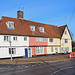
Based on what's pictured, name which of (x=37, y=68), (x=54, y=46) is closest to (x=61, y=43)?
(x=54, y=46)

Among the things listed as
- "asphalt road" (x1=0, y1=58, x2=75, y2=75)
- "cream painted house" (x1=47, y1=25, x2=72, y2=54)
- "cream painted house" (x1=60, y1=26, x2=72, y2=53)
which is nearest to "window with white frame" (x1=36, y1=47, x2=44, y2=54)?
"cream painted house" (x1=47, y1=25, x2=72, y2=54)

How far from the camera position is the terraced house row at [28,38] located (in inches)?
902

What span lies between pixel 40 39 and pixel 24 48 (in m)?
5.26

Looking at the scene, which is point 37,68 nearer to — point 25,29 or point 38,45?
point 38,45

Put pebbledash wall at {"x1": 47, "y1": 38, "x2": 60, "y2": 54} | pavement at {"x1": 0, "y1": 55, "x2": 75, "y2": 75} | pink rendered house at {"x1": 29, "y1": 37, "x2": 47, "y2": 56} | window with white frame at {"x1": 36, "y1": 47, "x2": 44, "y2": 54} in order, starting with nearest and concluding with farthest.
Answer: pavement at {"x1": 0, "y1": 55, "x2": 75, "y2": 75}
pink rendered house at {"x1": 29, "y1": 37, "x2": 47, "y2": 56}
window with white frame at {"x1": 36, "y1": 47, "x2": 44, "y2": 54}
pebbledash wall at {"x1": 47, "y1": 38, "x2": 60, "y2": 54}

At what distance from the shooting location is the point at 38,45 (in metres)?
27.8

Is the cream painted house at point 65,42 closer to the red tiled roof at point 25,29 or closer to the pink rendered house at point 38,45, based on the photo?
the red tiled roof at point 25,29

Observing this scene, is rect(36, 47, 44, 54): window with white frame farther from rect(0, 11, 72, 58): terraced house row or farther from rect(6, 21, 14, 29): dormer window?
rect(6, 21, 14, 29): dormer window

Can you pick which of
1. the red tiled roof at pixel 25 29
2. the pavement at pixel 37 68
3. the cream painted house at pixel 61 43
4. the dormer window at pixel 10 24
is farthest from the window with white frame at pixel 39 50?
the pavement at pixel 37 68

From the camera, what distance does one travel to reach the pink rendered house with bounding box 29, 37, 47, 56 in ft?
87.3

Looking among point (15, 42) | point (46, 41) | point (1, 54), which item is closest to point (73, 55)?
point (46, 41)

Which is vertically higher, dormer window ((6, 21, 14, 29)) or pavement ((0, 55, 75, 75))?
dormer window ((6, 21, 14, 29))

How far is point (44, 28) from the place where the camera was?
3131 centimetres

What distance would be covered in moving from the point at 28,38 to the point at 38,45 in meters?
3.43
